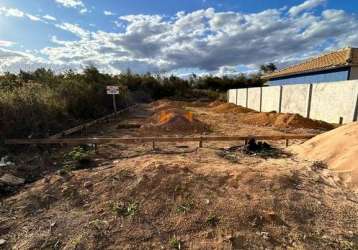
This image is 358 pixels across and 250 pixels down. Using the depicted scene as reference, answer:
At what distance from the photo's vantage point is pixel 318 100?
11.5 metres

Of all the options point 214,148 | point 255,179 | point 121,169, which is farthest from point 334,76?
point 121,169

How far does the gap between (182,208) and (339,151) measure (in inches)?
152

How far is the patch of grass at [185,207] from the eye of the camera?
342 cm

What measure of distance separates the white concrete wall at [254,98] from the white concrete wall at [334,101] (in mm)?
6421

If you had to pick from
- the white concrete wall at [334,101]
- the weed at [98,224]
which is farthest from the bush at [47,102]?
the white concrete wall at [334,101]

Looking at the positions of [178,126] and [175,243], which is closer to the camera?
[175,243]

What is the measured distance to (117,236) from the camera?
2957 mm

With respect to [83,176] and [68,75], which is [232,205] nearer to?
[83,176]

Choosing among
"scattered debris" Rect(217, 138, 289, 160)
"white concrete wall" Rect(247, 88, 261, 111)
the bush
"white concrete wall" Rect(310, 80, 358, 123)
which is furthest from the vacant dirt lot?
"white concrete wall" Rect(247, 88, 261, 111)

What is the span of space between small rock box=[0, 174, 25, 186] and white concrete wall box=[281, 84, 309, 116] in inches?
478

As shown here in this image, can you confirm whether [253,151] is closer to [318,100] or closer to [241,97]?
[318,100]

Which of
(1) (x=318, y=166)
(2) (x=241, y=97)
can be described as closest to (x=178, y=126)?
(1) (x=318, y=166)

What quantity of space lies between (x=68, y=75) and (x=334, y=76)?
54.3ft

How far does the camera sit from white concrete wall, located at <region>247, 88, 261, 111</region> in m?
18.4
